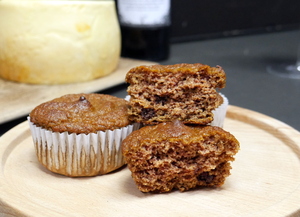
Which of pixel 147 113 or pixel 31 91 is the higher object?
pixel 147 113

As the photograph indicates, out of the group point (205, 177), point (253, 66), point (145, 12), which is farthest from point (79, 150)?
point (253, 66)

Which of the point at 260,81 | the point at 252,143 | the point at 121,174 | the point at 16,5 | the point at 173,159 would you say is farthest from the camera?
the point at 260,81

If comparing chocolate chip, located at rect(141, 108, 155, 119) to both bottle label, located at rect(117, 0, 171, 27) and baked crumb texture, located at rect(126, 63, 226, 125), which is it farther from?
bottle label, located at rect(117, 0, 171, 27)

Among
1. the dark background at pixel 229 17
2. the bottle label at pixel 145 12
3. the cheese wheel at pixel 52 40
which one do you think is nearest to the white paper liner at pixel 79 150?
the cheese wheel at pixel 52 40

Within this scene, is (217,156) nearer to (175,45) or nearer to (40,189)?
(40,189)

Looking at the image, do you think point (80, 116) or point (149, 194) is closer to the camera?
point (149, 194)

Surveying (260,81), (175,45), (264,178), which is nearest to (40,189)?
(264,178)

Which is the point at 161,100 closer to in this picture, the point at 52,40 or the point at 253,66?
the point at 52,40
